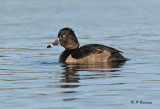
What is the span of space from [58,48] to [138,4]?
13.2m

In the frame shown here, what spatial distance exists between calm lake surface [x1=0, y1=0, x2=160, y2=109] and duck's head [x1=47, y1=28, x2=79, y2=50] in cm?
56

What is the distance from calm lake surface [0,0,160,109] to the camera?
8188 millimetres

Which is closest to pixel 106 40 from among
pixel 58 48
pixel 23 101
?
pixel 58 48

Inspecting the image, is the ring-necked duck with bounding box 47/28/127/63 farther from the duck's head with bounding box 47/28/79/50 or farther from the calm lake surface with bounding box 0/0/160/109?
the duck's head with bounding box 47/28/79/50

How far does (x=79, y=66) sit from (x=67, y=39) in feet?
5.75

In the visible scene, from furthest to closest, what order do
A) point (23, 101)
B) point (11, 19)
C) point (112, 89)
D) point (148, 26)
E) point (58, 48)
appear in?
point (11, 19)
point (148, 26)
point (58, 48)
point (112, 89)
point (23, 101)

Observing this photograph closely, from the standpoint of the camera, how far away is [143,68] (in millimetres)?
11781

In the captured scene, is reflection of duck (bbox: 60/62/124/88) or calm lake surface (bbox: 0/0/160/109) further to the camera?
reflection of duck (bbox: 60/62/124/88)

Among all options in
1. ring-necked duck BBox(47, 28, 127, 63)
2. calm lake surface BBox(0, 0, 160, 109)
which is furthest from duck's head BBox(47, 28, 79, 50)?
ring-necked duck BBox(47, 28, 127, 63)

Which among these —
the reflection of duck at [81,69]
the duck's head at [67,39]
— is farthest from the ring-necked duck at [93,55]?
the duck's head at [67,39]

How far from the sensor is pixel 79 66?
12570 mm

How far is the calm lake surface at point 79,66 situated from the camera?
8.19 m

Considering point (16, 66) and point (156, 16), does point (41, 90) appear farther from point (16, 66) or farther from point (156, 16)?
point (156, 16)

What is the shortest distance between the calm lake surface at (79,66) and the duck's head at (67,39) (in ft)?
1.83
